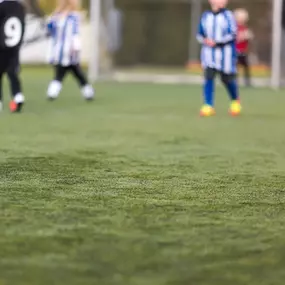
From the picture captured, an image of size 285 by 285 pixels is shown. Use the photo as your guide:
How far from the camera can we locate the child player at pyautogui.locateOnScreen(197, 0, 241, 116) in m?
8.09

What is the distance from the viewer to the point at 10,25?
25.7 ft

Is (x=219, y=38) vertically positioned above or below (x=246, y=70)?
above

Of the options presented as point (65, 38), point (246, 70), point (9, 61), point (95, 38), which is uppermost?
point (65, 38)

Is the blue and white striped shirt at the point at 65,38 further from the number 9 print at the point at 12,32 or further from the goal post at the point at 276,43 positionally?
the goal post at the point at 276,43

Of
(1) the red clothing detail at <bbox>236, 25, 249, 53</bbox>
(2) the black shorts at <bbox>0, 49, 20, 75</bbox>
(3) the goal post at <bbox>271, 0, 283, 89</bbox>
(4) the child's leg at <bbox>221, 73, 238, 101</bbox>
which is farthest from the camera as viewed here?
(3) the goal post at <bbox>271, 0, 283, 89</bbox>

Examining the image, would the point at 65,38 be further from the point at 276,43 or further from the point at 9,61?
the point at 276,43

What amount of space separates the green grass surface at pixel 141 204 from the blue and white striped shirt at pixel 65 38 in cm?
274

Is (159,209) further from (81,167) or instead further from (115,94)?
(115,94)

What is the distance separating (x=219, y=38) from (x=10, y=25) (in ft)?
6.59

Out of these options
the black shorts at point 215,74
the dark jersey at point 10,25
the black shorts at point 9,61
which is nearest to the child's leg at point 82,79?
the black shorts at point 9,61

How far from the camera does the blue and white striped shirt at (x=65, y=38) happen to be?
9703mm

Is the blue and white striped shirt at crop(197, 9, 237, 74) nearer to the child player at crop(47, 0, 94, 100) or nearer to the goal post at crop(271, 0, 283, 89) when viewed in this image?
the child player at crop(47, 0, 94, 100)

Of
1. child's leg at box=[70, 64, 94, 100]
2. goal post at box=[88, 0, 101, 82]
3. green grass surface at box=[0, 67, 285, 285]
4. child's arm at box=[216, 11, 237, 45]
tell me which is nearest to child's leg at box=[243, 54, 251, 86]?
goal post at box=[88, 0, 101, 82]

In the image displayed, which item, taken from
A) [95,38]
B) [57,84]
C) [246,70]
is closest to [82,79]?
[57,84]
